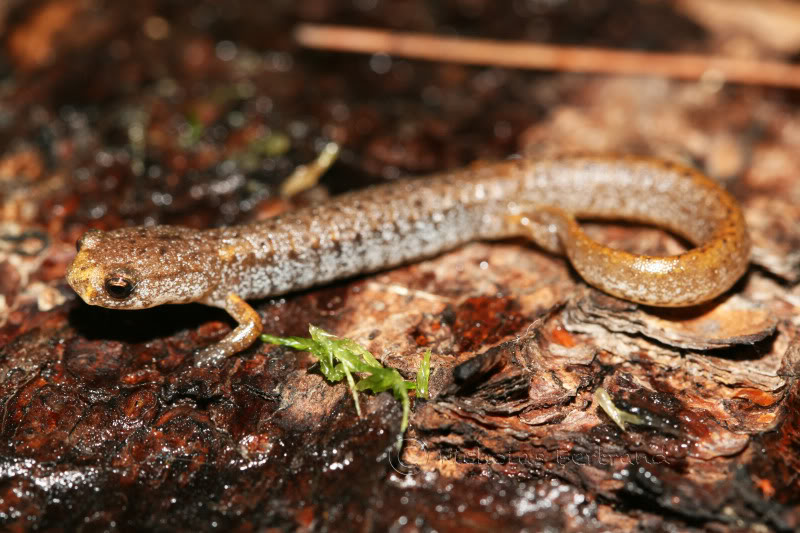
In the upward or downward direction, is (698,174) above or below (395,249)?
above

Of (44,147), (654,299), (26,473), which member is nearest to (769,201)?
(654,299)

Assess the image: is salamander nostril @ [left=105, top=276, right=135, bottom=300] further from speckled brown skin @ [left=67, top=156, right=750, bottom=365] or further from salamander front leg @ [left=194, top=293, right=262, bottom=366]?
salamander front leg @ [left=194, top=293, right=262, bottom=366]

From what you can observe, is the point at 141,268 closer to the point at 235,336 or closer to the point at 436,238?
the point at 235,336

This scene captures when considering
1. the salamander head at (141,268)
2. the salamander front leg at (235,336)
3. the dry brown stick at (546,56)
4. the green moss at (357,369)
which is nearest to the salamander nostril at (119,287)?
the salamander head at (141,268)

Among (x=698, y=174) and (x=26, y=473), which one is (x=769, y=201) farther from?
(x=26, y=473)

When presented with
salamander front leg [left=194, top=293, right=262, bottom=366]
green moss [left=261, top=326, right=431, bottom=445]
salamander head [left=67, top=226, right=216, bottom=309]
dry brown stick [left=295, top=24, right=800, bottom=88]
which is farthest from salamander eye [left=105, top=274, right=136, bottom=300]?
dry brown stick [left=295, top=24, right=800, bottom=88]

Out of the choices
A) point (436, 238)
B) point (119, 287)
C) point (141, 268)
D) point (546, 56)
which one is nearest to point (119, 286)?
point (119, 287)
